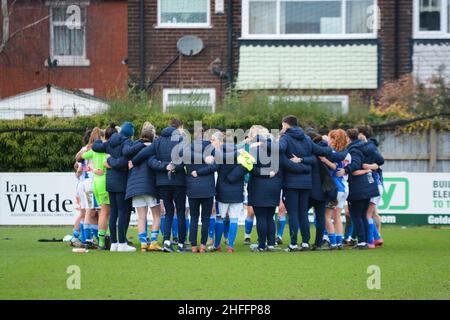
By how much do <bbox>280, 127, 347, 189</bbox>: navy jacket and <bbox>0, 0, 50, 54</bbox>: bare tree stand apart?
1656 cm

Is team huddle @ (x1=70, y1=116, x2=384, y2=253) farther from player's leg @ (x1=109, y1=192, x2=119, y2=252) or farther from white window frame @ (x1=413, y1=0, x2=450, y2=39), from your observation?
white window frame @ (x1=413, y1=0, x2=450, y2=39)

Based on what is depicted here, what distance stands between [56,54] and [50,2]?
192 cm

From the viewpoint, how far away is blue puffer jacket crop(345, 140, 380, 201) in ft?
62.1

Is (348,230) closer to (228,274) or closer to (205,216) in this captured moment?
(205,216)

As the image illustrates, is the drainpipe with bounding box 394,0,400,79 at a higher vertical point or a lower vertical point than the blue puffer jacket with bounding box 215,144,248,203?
higher

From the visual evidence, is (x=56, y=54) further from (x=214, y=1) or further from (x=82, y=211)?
(x=82, y=211)

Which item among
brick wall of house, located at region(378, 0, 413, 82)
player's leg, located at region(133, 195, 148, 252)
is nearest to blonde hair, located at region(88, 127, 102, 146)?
player's leg, located at region(133, 195, 148, 252)

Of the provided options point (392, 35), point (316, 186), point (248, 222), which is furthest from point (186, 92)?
point (316, 186)

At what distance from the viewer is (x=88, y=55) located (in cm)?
3700

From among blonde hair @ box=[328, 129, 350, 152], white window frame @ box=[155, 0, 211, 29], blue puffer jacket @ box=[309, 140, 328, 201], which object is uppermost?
white window frame @ box=[155, 0, 211, 29]

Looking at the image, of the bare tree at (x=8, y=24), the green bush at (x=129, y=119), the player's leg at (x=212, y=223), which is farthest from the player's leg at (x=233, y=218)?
the bare tree at (x=8, y=24)

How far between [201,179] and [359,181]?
8.98ft

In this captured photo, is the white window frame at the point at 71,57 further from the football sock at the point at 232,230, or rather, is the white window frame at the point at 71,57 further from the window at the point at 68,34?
the football sock at the point at 232,230

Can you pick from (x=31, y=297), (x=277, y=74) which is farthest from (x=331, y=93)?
(x=31, y=297)
